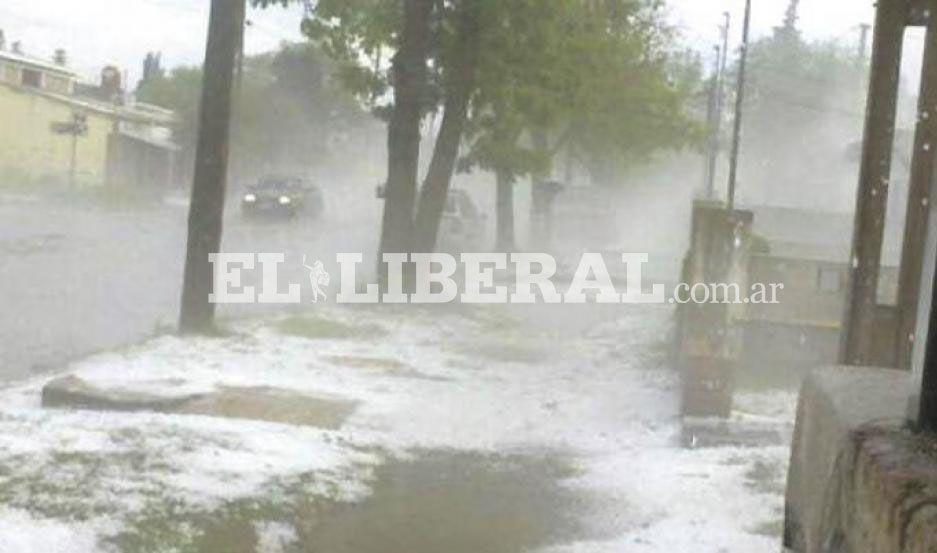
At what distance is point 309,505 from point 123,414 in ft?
7.21

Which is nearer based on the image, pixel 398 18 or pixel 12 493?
pixel 12 493

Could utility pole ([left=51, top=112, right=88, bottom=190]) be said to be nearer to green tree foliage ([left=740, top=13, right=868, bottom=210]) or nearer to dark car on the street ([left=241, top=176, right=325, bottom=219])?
dark car on the street ([left=241, top=176, right=325, bottom=219])

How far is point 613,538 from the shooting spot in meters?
7.01

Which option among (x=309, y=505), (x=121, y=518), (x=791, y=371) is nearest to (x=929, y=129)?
(x=309, y=505)

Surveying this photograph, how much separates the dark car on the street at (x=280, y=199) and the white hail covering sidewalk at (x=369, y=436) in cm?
3003

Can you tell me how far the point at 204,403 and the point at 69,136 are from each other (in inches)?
1979

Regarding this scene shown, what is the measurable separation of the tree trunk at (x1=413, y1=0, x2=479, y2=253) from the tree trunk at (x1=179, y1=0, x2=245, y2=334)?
6.40 meters

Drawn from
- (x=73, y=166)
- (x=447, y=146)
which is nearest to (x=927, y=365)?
(x=447, y=146)

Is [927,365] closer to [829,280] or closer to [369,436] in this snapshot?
[369,436]

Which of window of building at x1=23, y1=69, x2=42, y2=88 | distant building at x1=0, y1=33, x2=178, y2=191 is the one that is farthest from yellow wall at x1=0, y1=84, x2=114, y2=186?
window of building at x1=23, y1=69, x2=42, y2=88

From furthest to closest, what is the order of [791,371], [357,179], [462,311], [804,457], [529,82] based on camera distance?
[357,179] → [529,82] → [462,311] → [791,371] → [804,457]

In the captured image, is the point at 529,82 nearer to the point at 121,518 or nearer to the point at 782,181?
the point at 121,518

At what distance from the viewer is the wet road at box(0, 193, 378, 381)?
14555mm

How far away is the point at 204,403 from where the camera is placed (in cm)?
948
